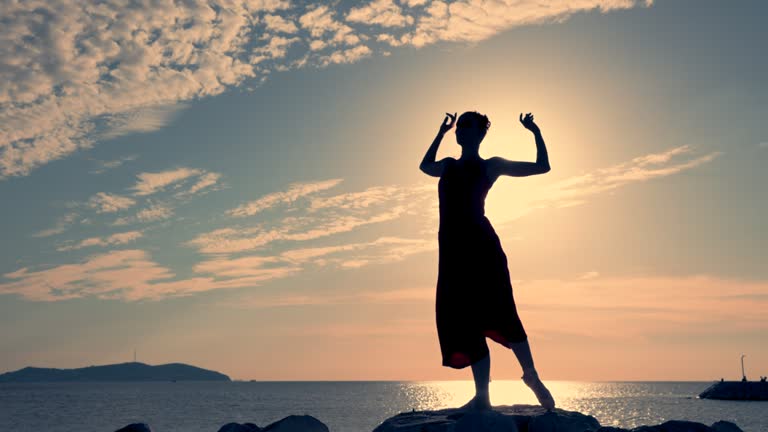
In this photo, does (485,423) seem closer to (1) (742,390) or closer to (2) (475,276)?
(2) (475,276)

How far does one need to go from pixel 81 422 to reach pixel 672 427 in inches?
3352

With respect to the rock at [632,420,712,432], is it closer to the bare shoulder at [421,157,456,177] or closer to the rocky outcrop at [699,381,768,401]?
the bare shoulder at [421,157,456,177]

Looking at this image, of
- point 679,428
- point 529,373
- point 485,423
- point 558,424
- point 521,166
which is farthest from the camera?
point 521,166

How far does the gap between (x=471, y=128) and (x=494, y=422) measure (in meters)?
3.17

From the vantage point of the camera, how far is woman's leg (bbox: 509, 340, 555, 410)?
25.4ft

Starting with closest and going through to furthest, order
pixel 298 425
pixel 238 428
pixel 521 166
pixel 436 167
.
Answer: pixel 521 166 < pixel 436 167 < pixel 298 425 < pixel 238 428

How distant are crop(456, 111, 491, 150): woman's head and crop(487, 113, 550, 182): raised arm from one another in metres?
0.29

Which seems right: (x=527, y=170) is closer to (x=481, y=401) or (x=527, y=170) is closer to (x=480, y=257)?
(x=480, y=257)

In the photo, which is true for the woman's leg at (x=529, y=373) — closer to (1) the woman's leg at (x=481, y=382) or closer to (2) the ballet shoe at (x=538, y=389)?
(2) the ballet shoe at (x=538, y=389)

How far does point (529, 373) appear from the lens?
7.78 m

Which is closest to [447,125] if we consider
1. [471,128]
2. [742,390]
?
[471,128]

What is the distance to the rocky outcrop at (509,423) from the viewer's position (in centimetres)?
667

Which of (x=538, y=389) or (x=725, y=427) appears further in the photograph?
(x=725, y=427)

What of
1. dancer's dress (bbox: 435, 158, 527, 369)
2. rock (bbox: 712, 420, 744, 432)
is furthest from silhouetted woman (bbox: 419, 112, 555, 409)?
rock (bbox: 712, 420, 744, 432)
